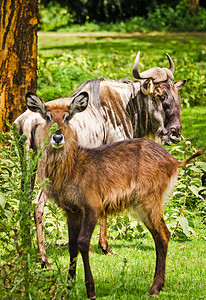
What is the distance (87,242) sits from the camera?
4840 mm

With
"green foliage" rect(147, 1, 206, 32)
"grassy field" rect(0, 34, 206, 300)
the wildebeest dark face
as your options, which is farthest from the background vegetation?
"green foliage" rect(147, 1, 206, 32)

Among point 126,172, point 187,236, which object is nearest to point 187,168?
point 187,236

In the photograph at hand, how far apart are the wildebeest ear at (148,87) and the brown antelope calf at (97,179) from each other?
184 centimetres

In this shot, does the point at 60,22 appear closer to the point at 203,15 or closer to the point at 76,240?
the point at 203,15

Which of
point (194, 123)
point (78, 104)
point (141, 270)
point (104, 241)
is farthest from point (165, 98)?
point (194, 123)

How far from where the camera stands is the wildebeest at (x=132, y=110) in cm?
675

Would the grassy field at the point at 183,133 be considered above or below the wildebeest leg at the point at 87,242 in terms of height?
below

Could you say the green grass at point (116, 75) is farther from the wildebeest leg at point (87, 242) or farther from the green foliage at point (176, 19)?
the green foliage at point (176, 19)

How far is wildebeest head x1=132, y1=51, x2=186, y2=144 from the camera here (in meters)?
7.07

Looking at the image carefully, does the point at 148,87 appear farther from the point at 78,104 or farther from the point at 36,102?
the point at 36,102

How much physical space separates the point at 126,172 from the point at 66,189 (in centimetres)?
61

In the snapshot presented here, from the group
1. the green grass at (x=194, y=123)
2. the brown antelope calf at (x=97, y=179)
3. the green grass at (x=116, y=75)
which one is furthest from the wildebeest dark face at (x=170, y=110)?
the green grass at (x=194, y=123)

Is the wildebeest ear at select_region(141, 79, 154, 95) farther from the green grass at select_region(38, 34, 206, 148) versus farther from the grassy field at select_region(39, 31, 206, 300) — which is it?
the green grass at select_region(38, 34, 206, 148)

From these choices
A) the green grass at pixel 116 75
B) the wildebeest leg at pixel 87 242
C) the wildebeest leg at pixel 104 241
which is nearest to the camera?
the wildebeest leg at pixel 87 242
